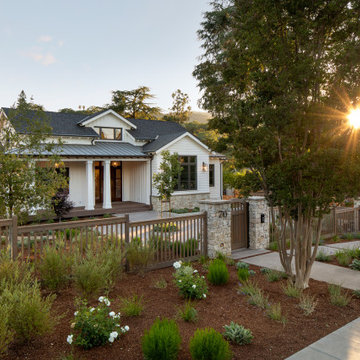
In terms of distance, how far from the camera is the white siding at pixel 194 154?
1698 cm

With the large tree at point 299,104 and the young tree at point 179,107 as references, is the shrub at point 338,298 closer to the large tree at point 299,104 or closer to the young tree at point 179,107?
the large tree at point 299,104

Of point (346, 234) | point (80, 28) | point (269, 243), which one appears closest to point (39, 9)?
point (80, 28)

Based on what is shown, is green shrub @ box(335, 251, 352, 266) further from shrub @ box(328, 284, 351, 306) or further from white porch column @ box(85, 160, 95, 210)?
white porch column @ box(85, 160, 95, 210)

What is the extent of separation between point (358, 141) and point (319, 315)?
2649mm

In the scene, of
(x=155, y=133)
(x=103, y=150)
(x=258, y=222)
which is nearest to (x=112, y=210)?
(x=103, y=150)

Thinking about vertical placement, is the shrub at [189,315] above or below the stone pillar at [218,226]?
below

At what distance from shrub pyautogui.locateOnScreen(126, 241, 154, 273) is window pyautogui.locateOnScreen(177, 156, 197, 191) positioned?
11.5 metres

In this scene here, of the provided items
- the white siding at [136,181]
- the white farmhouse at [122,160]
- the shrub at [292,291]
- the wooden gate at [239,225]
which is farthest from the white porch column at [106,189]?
the shrub at [292,291]

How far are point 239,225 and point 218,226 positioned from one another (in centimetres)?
112

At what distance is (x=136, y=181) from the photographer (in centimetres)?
1791

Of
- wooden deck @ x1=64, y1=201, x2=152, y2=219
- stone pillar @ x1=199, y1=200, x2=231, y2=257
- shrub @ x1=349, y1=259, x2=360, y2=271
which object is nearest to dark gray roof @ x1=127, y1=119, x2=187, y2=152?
wooden deck @ x1=64, y1=201, x2=152, y2=219

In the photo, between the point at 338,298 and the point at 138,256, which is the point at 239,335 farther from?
the point at 138,256

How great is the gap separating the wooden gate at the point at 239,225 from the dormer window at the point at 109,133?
12399mm

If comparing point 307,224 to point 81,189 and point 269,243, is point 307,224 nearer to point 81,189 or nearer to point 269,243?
point 269,243
